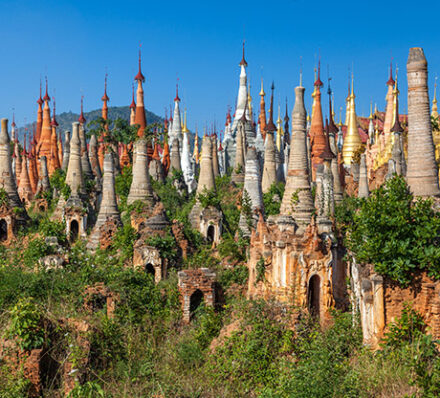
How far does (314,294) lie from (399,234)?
11.2 feet

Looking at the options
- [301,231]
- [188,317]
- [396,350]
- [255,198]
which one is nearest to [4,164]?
[255,198]

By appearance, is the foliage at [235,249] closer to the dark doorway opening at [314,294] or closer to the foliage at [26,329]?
the dark doorway opening at [314,294]

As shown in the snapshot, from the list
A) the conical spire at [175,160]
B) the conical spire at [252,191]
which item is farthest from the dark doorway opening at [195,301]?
the conical spire at [175,160]

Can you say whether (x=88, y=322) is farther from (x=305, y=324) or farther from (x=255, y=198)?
(x=255, y=198)

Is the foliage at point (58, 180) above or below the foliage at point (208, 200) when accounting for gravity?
above

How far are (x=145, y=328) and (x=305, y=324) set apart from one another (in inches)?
171

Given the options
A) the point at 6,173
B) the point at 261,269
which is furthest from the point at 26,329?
the point at 6,173

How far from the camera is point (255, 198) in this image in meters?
18.9

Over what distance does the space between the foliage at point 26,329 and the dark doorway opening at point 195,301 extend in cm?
534

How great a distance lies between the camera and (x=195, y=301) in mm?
15297

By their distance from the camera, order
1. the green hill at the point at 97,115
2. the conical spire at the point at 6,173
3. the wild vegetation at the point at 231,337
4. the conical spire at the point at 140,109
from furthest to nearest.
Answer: the green hill at the point at 97,115 < the conical spire at the point at 140,109 < the conical spire at the point at 6,173 < the wild vegetation at the point at 231,337

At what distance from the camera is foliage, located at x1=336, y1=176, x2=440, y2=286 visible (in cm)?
957

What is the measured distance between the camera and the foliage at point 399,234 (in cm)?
957

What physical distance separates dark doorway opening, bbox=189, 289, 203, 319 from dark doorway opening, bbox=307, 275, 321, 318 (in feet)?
11.8
